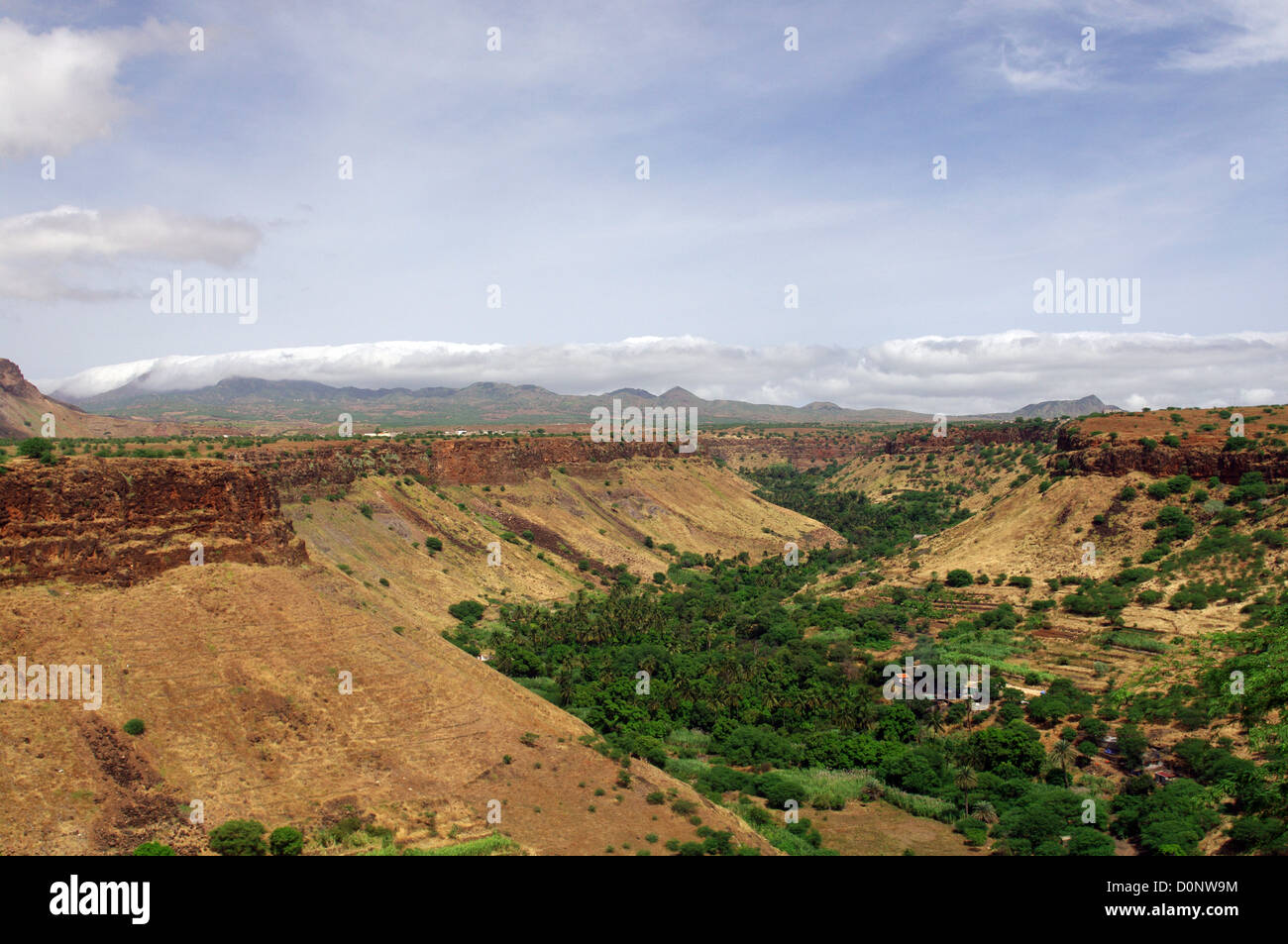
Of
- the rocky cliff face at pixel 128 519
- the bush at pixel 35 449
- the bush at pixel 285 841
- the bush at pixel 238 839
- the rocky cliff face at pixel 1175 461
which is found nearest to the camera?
the bush at pixel 238 839

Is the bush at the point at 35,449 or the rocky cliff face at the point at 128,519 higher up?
the bush at the point at 35,449

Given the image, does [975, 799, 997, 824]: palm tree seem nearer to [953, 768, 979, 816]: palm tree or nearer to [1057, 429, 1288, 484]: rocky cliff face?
[953, 768, 979, 816]: palm tree

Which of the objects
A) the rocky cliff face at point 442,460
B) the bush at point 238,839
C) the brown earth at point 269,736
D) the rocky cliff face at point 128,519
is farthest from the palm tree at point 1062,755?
the rocky cliff face at point 442,460

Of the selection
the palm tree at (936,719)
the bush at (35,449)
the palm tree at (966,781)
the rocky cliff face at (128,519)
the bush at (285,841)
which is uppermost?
the bush at (35,449)

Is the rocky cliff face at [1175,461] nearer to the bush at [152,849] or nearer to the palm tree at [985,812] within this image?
the palm tree at [985,812]
